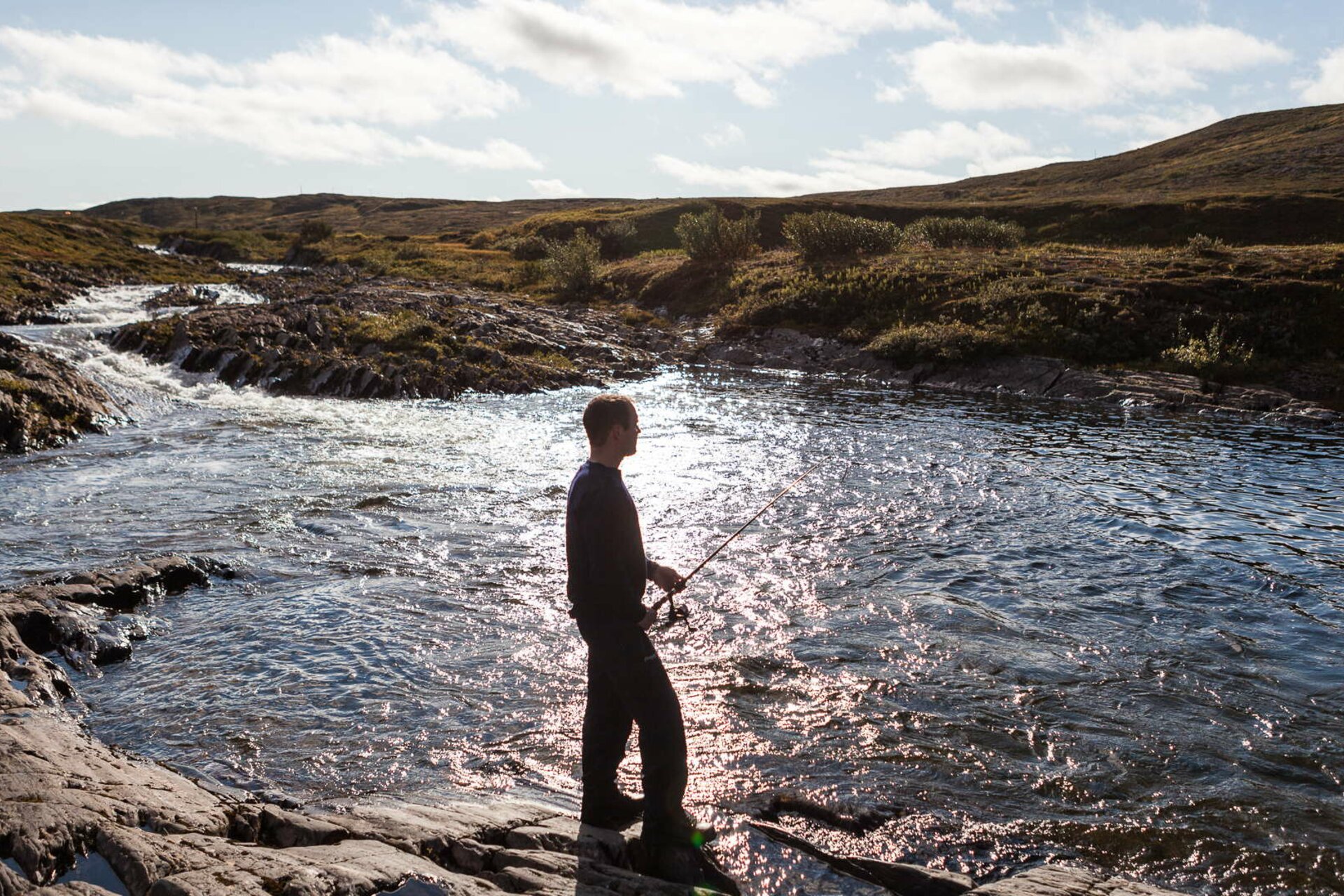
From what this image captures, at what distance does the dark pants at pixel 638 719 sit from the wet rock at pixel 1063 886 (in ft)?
7.19

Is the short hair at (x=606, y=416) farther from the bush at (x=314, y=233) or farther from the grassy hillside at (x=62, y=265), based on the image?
the bush at (x=314, y=233)

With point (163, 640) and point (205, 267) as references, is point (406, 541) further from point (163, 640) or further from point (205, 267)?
point (205, 267)

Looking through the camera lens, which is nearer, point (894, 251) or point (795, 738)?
point (795, 738)

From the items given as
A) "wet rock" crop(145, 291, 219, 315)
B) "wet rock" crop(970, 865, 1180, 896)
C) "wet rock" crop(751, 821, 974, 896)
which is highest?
"wet rock" crop(145, 291, 219, 315)

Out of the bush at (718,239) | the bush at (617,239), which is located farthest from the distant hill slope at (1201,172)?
the bush at (718,239)

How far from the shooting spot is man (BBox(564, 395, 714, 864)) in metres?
6.59

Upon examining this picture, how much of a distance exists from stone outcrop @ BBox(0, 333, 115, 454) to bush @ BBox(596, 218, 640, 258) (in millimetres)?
60723

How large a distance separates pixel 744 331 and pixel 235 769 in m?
42.1

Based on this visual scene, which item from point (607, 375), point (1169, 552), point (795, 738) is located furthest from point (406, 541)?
point (607, 375)

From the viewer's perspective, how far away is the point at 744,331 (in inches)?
1907

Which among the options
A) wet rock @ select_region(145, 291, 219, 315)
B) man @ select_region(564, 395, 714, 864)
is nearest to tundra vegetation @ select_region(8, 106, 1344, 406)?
wet rock @ select_region(145, 291, 219, 315)

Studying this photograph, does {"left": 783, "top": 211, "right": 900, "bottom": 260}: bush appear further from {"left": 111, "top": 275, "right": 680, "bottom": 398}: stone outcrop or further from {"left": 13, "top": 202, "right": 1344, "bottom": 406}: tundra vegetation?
{"left": 111, "top": 275, "right": 680, "bottom": 398}: stone outcrop

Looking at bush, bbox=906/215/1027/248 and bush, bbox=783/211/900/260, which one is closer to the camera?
bush, bbox=783/211/900/260

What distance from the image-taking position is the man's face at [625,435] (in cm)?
678
